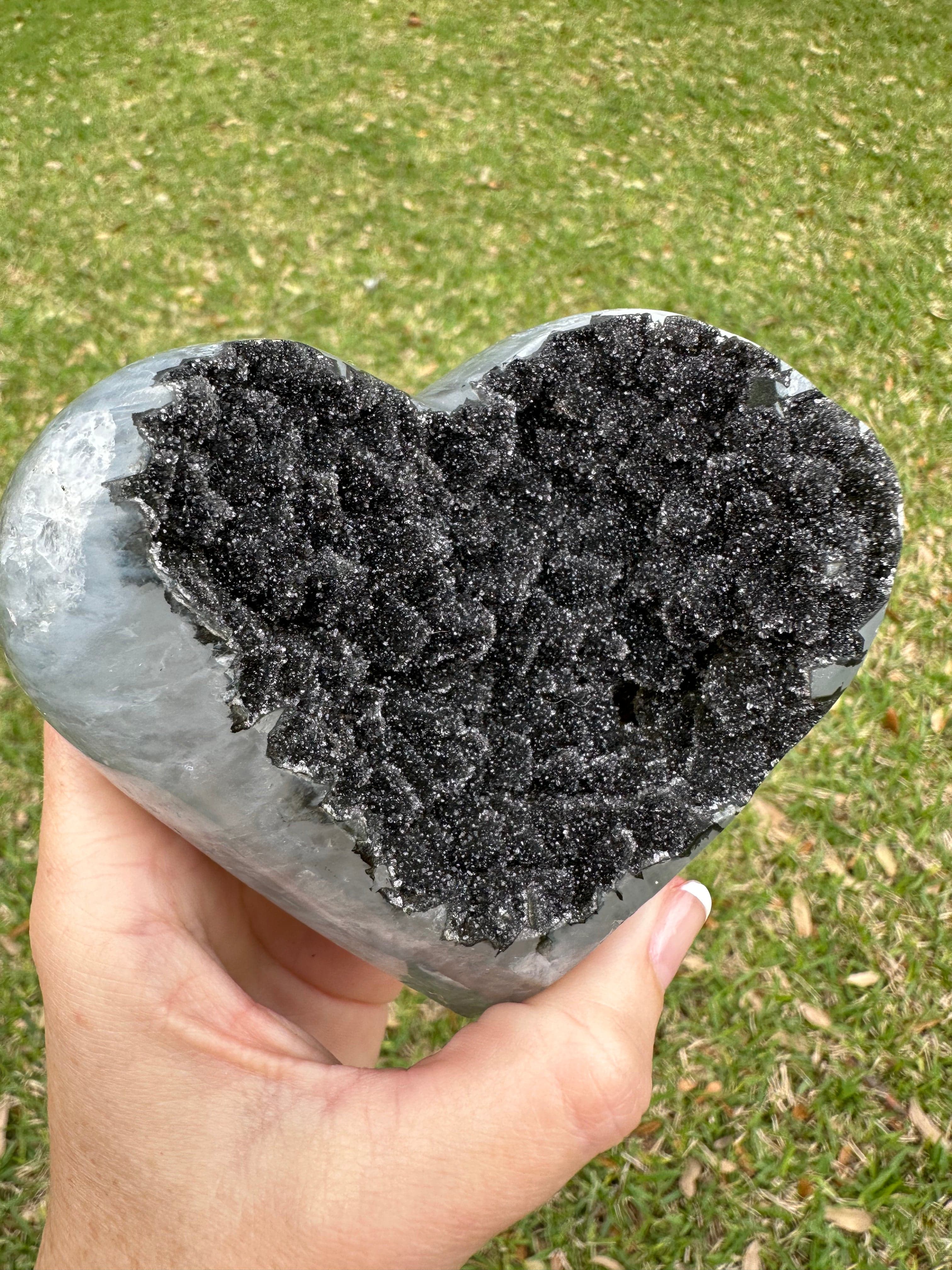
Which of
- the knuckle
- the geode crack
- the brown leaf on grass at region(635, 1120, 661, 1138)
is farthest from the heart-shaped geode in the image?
the brown leaf on grass at region(635, 1120, 661, 1138)

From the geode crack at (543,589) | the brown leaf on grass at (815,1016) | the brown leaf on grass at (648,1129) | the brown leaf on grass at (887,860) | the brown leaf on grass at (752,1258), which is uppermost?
the geode crack at (543,589)

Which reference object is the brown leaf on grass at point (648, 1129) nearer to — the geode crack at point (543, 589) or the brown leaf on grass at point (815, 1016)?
the brown leaf on grass at point (815, 1016)

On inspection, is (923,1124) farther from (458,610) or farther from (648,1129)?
(458,610)

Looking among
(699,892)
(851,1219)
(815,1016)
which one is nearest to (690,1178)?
(851,1219)

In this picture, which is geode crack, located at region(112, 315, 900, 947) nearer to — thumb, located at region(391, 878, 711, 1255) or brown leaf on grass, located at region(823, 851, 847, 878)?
thumb, located at region(391, 878, 711, 1255)

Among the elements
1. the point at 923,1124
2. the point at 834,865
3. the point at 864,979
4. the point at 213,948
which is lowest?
the point at 923,1124

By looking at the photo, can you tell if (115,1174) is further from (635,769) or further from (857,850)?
(857,850)

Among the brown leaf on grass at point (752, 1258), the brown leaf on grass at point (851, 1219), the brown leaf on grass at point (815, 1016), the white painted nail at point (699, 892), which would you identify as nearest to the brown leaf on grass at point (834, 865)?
the brown leaf on grass at point (815, 1016)
